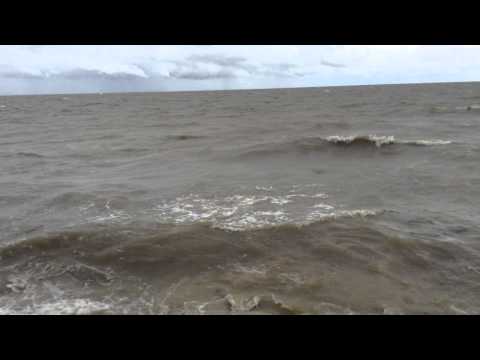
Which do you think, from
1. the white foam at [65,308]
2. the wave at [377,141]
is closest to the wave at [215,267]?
the white foam at [65,308]

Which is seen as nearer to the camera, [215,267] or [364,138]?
[215,267]

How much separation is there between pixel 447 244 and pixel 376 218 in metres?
1.83

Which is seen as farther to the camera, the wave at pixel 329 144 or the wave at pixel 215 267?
the wave at pixel 329 144

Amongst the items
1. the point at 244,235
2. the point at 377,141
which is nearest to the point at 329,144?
the point at 377,141

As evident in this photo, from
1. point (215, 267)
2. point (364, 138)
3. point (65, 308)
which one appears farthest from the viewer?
point (364, 138)

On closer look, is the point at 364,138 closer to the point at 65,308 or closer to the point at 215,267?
the point at 215,267

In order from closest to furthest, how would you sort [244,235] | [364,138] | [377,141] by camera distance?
[244,235]
[377,141]
[364,138]

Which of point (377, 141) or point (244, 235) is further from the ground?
point (377, 141)

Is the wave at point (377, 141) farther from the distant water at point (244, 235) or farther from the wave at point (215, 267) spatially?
the wave at point (215, 267)

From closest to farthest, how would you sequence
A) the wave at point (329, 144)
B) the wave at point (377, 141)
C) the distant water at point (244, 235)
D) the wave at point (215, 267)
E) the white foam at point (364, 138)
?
the wave at point (215, 267), the distant water at point (244, 235), the wave at point (329, 144), the wave at point (377, 141), the white foam at point (364, 138)
